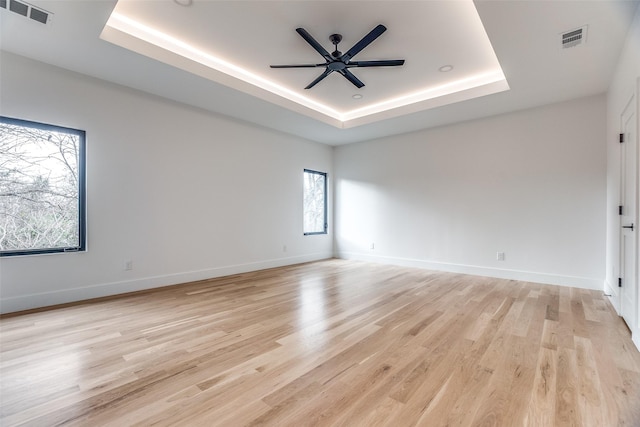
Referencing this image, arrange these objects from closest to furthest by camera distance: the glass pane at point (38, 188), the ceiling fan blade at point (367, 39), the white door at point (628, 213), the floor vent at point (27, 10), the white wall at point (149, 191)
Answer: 1. the floor vent at point (27, 10)
2. the white door at point (628, 213)
3. the ceiling fan blade at point (367, 39)
4. the glass pane at point (38, 188)
5. the white wall at point (149, 191)

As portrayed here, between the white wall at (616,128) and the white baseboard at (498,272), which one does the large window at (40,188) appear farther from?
the white wall at (616,128)

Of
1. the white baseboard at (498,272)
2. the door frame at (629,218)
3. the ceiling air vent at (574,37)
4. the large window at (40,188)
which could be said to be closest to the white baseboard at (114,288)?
the large window at (40,188)

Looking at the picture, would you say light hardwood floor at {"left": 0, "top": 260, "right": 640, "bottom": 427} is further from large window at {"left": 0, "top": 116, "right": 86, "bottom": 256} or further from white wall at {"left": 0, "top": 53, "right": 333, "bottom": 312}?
large window at {"left": 0, "top": 116, "right": 86, "bottom": 256}

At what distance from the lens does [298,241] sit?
621 cm

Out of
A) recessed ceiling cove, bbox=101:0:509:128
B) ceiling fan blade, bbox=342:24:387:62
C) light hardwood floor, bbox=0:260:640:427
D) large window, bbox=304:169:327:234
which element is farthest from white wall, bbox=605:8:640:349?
large window, bbox=304:169:327:234

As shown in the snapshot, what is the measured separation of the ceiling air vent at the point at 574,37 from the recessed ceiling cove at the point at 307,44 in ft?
2.24

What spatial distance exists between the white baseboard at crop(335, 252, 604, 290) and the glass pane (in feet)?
16.7

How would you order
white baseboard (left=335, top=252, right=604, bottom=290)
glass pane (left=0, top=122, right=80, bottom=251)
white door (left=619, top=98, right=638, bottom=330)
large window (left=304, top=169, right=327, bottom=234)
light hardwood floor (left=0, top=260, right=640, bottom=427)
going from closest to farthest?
1. light hardwood floor (left=0, top=260, right=640, bottom=427)
2. white door (left=619, top=98, right=638, bottom=330)
3. glass pane (left=0, top=122, right=80, bottom=251)
4. white baseboard (left=335, top=252, right=604, bottom=290)
5. large window (left=304, top=169, right=327, bottom=234)

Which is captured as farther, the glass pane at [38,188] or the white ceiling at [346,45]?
the glass pane at [38,188]

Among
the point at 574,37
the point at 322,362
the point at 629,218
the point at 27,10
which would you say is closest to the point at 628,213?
the point at 629,218

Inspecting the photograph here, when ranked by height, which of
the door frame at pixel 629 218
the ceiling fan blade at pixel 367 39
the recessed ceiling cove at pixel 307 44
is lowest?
the door frame at pixel 629 218

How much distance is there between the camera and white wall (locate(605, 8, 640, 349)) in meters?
2.41

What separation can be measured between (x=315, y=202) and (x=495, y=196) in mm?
3614

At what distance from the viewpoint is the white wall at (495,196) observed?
4.08 metres
